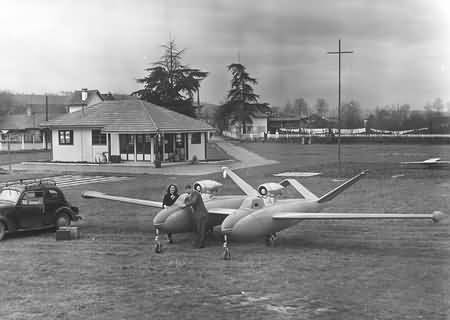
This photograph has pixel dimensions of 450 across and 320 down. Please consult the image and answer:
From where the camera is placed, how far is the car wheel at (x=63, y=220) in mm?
14578

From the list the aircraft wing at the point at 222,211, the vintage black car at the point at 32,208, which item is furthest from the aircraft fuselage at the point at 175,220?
the vintage black car at the point at 32,208

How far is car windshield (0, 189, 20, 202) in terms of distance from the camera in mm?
14039

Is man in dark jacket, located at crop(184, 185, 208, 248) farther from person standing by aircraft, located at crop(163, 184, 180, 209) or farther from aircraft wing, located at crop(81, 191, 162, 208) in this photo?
aircraft wing, located at crop(81, 191, 162, 208)

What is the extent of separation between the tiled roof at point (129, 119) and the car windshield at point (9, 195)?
830 inches

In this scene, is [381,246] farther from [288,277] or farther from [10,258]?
[10,258]

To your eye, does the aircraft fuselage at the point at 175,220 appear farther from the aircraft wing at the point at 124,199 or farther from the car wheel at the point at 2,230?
the car wheel at the point at 2,230

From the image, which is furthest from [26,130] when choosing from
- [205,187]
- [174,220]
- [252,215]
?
[252,215]

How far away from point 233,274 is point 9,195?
6.94 metres

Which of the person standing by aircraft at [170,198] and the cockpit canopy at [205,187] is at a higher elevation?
the cockpit canopy at [205,187]

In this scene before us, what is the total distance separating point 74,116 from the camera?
134ft

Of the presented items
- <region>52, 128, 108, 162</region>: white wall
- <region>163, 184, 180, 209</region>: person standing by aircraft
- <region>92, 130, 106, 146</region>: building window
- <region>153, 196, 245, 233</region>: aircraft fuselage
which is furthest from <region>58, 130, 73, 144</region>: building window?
<region>153, 196, 245, 233</region>: aircraft fuselage

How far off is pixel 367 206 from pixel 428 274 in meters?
8.75

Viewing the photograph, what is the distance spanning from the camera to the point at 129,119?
38.0 m

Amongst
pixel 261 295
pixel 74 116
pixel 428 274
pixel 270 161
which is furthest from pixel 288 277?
pixel 74 116
